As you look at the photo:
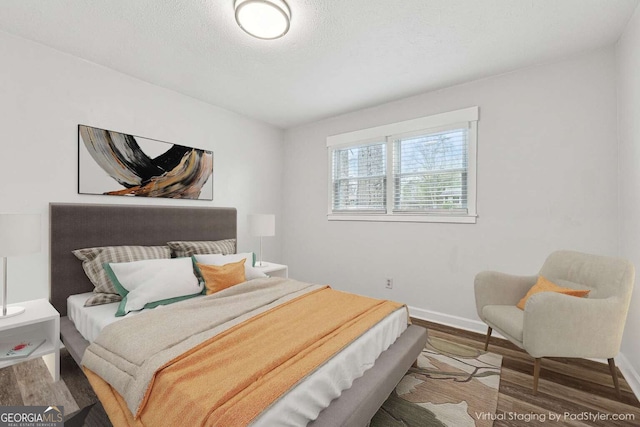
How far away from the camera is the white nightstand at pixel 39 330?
193cm

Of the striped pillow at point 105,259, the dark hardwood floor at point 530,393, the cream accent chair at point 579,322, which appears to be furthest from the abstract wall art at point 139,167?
the cream accent chair at point 579,322

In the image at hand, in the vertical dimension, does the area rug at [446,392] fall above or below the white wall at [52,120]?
below

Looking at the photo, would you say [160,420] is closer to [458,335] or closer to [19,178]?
[19,178]

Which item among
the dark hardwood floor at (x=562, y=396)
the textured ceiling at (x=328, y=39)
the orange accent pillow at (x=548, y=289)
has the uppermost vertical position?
the textured ceiling at (x=328, y=39)

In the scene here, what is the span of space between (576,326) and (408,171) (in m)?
2.12

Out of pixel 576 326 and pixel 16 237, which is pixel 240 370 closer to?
pixel 16 237

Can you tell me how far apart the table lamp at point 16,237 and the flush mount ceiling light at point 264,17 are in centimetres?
197

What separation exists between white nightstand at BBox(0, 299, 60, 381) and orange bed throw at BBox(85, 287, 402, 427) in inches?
27.1

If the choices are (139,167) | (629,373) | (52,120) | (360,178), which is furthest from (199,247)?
(629,373)

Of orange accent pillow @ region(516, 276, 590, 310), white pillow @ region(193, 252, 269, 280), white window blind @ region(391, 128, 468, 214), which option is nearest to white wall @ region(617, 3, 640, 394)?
orange accent pillow @ region(516, 276, 590, 310)

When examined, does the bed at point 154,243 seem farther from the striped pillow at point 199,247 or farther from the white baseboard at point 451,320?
the white baseboard at point 451,320

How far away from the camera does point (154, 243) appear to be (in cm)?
304

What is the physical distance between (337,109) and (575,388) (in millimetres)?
3507

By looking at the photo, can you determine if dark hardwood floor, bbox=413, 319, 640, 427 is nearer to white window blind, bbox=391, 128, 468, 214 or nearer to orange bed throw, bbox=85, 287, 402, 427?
orange bed throw, bbox=85, 287, 402, 427
